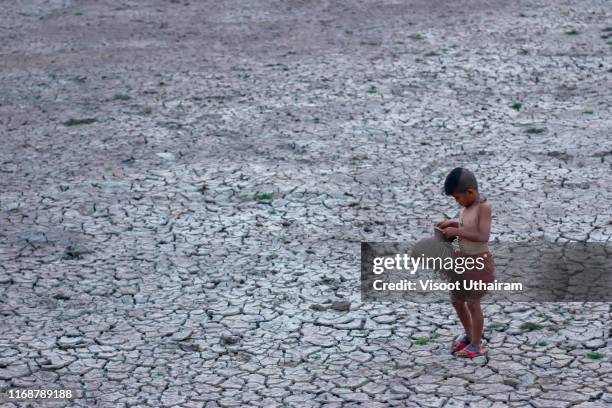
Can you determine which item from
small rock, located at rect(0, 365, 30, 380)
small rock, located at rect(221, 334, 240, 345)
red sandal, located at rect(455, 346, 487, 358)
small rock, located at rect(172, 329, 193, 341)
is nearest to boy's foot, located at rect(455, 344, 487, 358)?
red sandal, located at rect(455, 346, 487, 358)

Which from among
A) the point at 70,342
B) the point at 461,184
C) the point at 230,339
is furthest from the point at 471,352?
the point at 70,342

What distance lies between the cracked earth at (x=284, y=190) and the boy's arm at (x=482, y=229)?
0.68 metres

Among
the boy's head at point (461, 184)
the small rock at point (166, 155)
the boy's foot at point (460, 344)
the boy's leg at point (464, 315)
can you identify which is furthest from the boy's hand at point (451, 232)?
the small rock at point (166, 155)

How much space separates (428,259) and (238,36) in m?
7.21

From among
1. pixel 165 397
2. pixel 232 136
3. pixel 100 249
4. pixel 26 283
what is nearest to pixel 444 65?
pixel 232 136

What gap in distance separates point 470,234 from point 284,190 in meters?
2.69

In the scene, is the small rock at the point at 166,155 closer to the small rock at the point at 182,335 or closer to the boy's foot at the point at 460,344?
the small rock at the point at 182,335

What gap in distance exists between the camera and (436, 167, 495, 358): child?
4.64 m

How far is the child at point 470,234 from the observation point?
4637 mm

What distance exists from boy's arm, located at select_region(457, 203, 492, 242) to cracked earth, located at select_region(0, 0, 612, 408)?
0.68 meters

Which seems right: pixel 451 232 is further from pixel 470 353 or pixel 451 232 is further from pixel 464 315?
Result: pixel 470 353

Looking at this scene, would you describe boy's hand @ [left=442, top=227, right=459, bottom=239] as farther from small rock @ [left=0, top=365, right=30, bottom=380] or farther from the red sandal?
small rock @ [left=0, top=365, right=30, bottom=380]

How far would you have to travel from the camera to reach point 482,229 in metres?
4.65

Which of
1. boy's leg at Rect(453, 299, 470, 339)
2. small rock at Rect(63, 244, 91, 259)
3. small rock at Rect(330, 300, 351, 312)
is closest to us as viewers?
boy's leg at Rect(453, 299, 470, 339)
